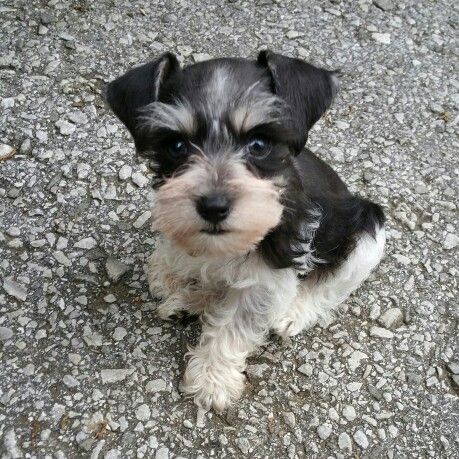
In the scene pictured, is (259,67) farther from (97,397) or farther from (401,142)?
(401,142)

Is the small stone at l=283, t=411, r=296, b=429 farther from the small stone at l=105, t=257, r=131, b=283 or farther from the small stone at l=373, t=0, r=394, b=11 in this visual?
the small stone at l=373, t=0, r=394, b=11

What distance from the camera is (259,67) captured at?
11.2 feet

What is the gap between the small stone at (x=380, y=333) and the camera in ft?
14.8

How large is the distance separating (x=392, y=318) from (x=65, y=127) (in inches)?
120

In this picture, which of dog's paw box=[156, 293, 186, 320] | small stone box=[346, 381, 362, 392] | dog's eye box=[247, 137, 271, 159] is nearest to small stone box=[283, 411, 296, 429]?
small stone box=[346, 381, 362, 392]

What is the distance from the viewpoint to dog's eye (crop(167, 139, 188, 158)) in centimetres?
332

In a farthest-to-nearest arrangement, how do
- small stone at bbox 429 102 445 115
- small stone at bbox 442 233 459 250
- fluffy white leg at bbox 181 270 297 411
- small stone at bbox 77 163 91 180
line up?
1. small stone at bbox 429 102 445 115
2. small stone at bbox 77 163 91 180
3. small stone at bbox 442 233 459 250
4. fluffy white leg at bbox 181 270 297 411

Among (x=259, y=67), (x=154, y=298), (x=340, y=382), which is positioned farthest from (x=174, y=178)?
(x=340, y=382)

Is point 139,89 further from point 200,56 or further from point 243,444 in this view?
point 200,56

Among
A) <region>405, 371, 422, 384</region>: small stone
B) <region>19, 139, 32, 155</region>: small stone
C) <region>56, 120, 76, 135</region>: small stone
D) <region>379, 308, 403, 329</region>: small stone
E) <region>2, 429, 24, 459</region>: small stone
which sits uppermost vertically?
<region>56, 120, 76, 135</region>: small stone

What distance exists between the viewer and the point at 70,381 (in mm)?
4059

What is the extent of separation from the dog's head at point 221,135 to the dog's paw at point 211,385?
1007 millimetres

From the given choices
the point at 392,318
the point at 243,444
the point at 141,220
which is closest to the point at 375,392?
the point at 392,318

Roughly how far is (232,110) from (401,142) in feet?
9.60
